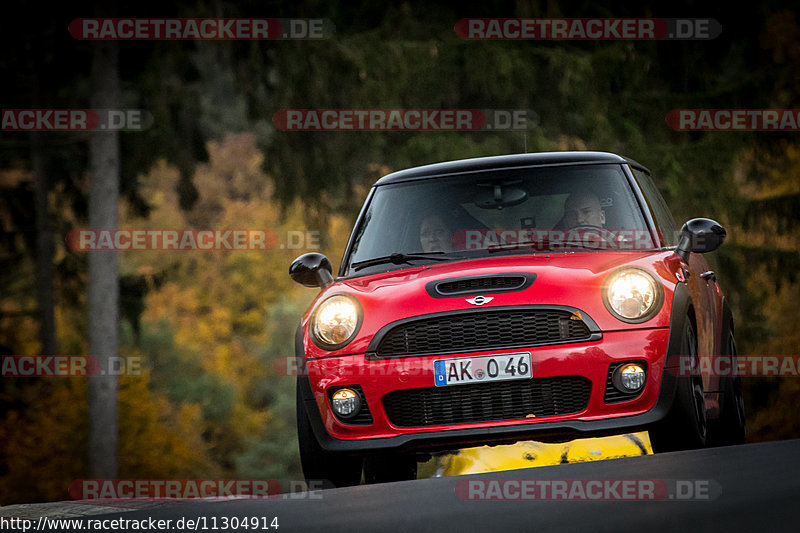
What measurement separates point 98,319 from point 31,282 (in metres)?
5.78

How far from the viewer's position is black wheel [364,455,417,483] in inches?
309

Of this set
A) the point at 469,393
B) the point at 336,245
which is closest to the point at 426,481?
the point at 469,393

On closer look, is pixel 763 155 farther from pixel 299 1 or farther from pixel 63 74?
pixel 63 74

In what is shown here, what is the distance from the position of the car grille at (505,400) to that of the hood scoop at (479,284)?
47cm

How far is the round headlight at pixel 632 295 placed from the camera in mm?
5902

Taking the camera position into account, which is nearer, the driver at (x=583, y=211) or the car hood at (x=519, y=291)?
the car hood at (x=519, y=291)

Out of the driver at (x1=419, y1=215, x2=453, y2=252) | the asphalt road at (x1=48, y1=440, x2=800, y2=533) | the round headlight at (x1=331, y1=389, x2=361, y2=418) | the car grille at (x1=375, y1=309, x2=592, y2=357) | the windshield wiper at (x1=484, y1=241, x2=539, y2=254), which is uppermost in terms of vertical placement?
the driver at (x1=419, y1=215, x2=453, y2=252)

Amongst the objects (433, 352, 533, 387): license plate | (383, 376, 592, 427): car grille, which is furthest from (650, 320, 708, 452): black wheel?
(433, 352, 533, 387): license plate

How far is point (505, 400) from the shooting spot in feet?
19.2

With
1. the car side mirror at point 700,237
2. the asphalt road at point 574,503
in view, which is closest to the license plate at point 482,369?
the asphalt road at point 574,503

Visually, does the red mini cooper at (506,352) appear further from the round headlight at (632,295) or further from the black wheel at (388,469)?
the black wheel at (388,469)

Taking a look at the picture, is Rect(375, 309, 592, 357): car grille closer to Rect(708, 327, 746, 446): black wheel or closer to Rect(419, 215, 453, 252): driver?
Rect(419, 215, 453, 252): driver

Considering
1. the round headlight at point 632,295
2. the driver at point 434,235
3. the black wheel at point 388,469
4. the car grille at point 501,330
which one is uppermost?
the driver at point 434,235

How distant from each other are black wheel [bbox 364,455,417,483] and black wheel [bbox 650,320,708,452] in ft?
7.43
